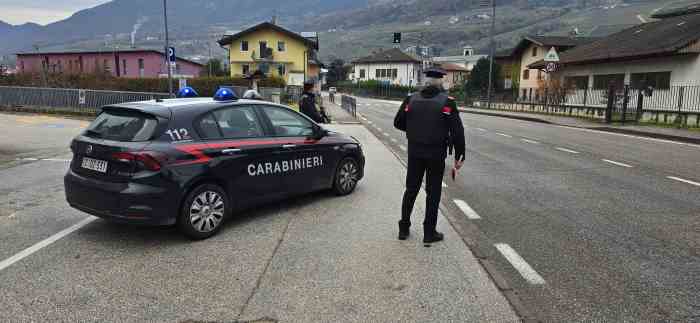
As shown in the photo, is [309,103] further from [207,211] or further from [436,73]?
[436,73]

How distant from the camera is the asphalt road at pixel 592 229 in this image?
13.1ft

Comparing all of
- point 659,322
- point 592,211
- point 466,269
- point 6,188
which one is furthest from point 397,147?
point 659,322

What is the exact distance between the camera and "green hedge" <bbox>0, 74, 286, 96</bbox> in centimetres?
3111

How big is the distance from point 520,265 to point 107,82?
3300cm

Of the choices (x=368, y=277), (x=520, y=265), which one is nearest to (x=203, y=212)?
(x=368, y=277)

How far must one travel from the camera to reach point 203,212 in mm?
5430

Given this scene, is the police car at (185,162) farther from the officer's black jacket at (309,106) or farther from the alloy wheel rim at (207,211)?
the officer's black jacket at (309,106)

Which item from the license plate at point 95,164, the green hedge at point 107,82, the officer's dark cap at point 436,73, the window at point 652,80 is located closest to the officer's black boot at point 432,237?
the officer's dark cap at point 436,73

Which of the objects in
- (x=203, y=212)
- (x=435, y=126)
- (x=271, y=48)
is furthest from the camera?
(x=271, y=48)

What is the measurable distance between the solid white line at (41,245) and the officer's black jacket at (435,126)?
3.69 metres

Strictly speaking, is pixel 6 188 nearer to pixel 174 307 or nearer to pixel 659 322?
pixel 174 307

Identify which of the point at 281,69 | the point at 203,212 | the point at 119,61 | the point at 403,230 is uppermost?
the point at 119,61

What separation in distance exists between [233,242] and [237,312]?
1697 millimetres

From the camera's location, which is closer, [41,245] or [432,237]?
[41,245]
